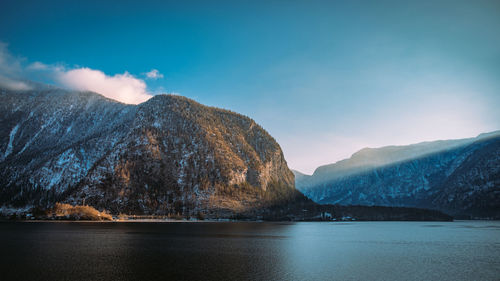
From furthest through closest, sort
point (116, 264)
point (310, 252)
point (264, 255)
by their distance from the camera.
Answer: point (310, 252)
point (264, 255)
point (116, 264)

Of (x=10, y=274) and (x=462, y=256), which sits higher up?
(x=10, y=274)

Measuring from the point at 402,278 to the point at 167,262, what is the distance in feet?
122

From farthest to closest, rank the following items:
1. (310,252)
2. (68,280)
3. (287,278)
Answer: (310,252) → (287,278) → (68,280)

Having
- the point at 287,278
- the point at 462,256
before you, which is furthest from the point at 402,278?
the point at 462,256

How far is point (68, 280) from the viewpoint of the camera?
42844mm

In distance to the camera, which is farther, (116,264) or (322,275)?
(116,264)

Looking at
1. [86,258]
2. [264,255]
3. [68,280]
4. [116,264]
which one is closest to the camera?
[68,280]

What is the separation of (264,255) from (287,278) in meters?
22.5

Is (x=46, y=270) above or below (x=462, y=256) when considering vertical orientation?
above

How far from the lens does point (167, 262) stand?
2259 inches

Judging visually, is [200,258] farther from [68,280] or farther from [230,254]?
[68,280]

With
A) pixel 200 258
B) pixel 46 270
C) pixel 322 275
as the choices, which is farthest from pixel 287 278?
pixel 46 270

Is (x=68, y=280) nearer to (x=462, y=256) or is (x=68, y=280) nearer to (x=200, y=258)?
(x=200, y=258)

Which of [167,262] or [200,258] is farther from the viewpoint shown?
[200,258]
